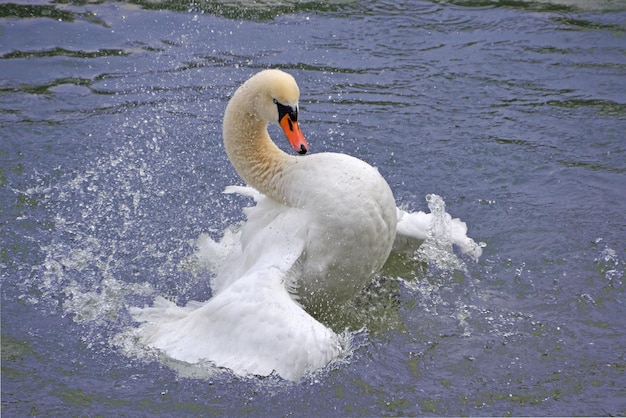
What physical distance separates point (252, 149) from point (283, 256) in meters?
0.88

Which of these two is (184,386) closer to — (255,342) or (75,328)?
(255,342)

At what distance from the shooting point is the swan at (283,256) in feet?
15.2

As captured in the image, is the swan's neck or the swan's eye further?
the swan's neck

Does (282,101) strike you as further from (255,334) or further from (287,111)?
(255,334)

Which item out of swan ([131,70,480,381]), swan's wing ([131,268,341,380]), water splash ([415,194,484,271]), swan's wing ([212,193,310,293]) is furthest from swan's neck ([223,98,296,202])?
water splash ([415,194,484,271])

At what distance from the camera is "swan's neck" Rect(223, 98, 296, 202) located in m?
5.48

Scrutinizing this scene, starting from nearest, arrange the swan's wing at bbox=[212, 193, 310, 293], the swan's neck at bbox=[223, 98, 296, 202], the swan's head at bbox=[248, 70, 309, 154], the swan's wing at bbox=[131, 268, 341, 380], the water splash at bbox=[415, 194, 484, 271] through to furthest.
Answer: the swan's wing at bbox=[131, 268, 341, 380], the swan's wing at bbox=[212, 193, 310, 293], the swan's head at bbox=[248, 70, 309, 154], the swan's neck at bbox=[223, 98, 296, 202], the water splash at bbox=[415, 194, 484, 271]

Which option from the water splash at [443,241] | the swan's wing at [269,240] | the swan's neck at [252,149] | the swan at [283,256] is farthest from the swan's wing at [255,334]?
the water splash at [443,241]

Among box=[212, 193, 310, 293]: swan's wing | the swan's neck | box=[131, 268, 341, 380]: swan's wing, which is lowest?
box=[131, 268, 341, 380]: swan's wing

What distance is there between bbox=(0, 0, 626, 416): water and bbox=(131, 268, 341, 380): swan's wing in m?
0.16

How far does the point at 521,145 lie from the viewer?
25.5ft

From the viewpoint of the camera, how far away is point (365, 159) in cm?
759

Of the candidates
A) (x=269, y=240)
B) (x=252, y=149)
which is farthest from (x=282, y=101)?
(x=269, y=240)

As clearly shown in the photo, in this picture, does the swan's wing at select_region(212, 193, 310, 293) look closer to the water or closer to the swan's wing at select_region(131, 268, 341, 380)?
the swan's wing at select_region(131, 268, 341, 380)
